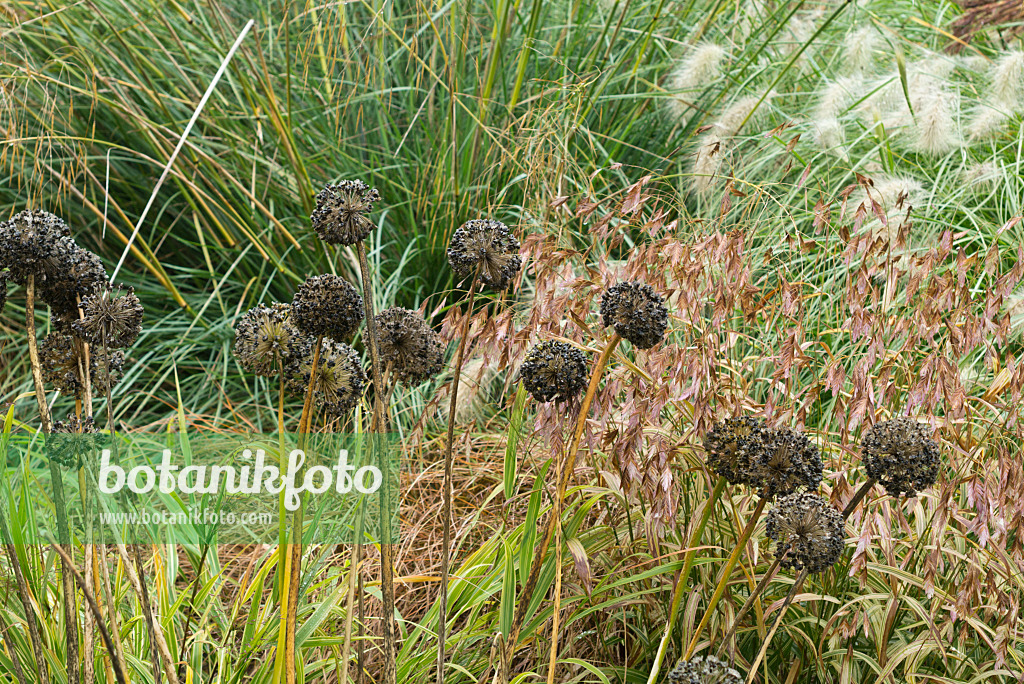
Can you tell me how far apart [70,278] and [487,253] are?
55 centimetres

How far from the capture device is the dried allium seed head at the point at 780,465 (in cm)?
99

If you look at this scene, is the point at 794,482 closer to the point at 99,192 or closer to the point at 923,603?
the point at 923,603

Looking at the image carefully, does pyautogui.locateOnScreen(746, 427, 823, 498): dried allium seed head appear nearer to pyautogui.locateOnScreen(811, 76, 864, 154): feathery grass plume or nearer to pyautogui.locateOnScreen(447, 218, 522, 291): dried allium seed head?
pyautogui.locateOnScreen(447, 218, 522, 291): dried allium seed head

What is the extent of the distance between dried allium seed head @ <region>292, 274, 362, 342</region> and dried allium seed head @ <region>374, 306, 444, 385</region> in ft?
0.49

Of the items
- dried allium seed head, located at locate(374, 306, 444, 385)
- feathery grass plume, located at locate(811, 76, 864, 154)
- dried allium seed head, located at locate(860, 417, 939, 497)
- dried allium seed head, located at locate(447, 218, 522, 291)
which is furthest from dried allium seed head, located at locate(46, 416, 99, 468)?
feathery grass plume, located at locate(811, 76, 864, 154)

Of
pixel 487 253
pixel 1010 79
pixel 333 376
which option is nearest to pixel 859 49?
pixel 1010 79

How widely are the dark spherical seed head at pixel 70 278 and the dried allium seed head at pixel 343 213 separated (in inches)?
12.3

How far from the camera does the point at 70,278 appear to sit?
112 centimetres

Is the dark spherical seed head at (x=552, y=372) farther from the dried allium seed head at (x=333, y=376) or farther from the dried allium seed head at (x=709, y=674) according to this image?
the dried allium seed head at (x=709, y=674)

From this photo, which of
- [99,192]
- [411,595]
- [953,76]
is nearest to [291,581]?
[411,595]

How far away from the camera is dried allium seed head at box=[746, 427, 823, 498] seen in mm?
991

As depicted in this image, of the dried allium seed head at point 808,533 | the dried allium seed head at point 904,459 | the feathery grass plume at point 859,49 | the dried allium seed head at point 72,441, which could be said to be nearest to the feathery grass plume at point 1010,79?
the feathery grass plume at point 859,49

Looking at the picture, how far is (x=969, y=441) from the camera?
5.56 ft

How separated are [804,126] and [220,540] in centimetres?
271
